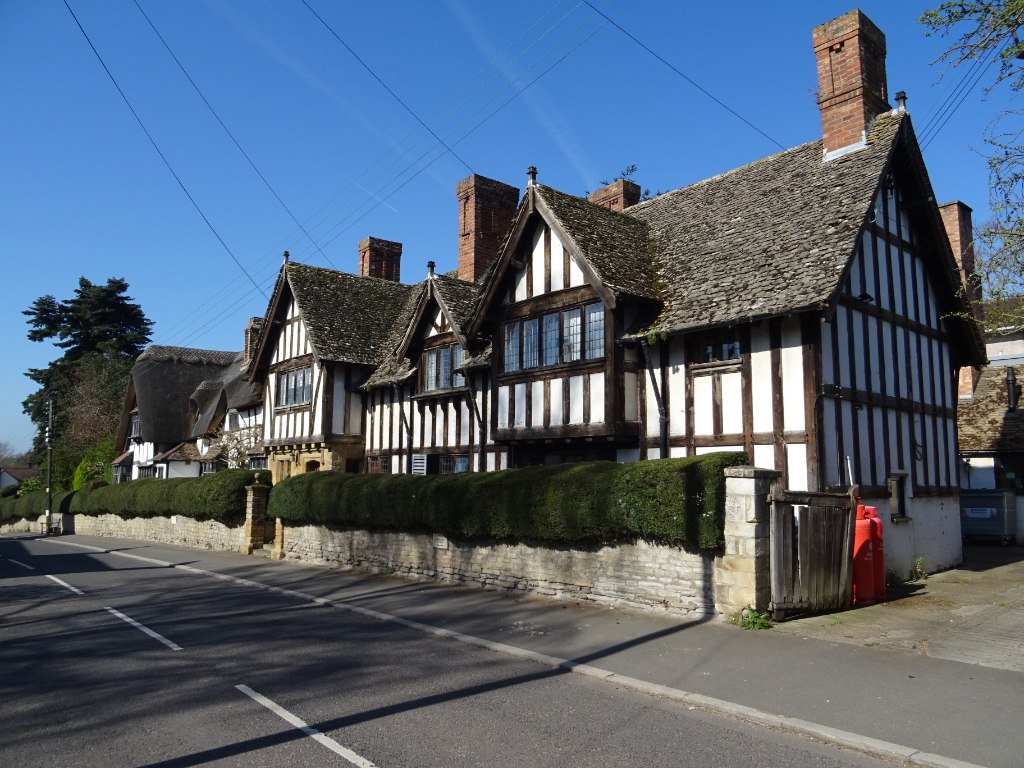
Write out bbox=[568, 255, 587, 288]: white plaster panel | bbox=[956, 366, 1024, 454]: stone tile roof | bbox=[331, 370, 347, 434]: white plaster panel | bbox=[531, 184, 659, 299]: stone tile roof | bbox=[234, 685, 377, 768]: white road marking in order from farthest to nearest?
1. bbox=[331, 370, 347, 434]: white plaster panel
2. bbox=[956, 366, 1024, 454]: stone tile roof
3. bbox=[568, 255, 587, 288]: white plaster panel
4. bbox=[531, 184, 659, 299]: stone tile roof
5. bbox=[234, 685, 377, 768]: white road marking

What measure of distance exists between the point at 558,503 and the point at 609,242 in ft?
21.8

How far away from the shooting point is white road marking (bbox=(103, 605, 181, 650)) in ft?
32.3

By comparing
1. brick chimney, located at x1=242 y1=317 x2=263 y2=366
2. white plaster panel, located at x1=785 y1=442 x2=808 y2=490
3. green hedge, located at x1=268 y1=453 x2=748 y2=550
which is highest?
brick chimney, located at x1=242 y1=317 x2=263 y2=366

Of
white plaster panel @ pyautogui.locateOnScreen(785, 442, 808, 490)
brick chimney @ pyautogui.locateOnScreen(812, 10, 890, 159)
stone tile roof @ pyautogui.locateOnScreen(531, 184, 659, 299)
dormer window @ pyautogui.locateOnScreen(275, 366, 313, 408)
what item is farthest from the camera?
dormer window @ pyautogui.locateOnScreen(275, 366, 313, 408)

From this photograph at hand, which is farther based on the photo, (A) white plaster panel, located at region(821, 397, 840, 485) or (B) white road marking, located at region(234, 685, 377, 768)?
(A) white plaster panel, located at region(821, 397, 840, 485)

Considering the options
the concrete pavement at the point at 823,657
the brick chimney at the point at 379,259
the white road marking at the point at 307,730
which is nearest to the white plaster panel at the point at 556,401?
the concrete pavement at the point at 823,657

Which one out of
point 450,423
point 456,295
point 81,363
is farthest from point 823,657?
point 81,363

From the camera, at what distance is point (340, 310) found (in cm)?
2655

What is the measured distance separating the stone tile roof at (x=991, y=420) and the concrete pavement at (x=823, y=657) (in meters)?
8.65

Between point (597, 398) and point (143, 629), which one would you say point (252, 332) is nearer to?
point (597, 398)

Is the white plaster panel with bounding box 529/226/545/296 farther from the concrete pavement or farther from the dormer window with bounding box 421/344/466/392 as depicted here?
the concrete pavement

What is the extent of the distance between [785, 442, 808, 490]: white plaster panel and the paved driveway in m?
2.18

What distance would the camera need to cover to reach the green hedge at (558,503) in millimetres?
10789

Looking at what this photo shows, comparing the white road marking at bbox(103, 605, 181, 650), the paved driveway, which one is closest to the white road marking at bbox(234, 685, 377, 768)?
the white road marking at bbox(103, 605, 181, 650)
